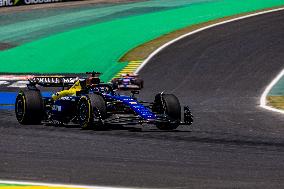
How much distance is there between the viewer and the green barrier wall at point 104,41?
120 ft

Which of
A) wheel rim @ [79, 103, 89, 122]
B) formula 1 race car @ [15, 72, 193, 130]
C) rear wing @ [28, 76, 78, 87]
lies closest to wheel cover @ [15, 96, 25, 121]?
formula 1 race car @ [15, 72, 193, 130]

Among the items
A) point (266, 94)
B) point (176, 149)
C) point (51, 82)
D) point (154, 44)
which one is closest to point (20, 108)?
point (51, 82)

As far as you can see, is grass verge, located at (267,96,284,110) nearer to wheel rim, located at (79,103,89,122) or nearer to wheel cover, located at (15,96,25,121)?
wheel rim, located at (79,103,89,122)

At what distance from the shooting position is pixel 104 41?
40438 millimetres

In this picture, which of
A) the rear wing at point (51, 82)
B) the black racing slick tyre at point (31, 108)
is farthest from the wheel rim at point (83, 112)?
the rear wing at point (51, 82)

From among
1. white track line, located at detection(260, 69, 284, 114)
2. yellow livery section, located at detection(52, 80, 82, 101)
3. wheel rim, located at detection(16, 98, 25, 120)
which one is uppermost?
yellow livery section, located at detection(52, 80, 82, 101)

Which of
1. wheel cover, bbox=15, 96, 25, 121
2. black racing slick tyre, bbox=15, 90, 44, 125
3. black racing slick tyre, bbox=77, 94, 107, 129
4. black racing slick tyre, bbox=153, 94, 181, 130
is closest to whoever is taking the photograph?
black racing slick tyre, bbox=77, 94, 107, 129

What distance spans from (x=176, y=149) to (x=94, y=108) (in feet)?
12.2

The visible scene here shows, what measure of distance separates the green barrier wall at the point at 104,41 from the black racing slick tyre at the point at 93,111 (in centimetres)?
1602

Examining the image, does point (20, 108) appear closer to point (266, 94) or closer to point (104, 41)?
point (266, 94)

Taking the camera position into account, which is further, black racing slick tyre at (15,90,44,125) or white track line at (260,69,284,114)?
white track line at (260,69,284,114)

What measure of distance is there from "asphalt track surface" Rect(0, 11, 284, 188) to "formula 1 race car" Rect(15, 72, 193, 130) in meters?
0.29

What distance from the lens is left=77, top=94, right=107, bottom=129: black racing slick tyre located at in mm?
17078

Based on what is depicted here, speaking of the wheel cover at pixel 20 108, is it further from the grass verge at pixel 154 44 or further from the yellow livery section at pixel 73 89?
the grass verge at pixel 154 44
